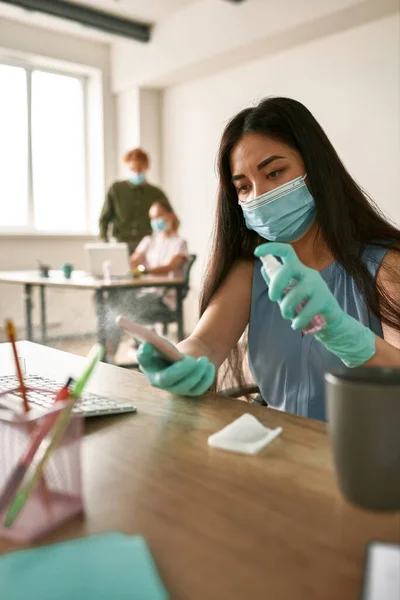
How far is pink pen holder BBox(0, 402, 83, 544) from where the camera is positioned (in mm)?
470

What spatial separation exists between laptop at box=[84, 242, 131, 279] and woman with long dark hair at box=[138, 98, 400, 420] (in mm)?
2602

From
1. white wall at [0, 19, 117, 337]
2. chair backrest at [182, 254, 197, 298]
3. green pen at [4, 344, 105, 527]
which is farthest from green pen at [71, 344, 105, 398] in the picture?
white wall at [0, 19, 117, 337]

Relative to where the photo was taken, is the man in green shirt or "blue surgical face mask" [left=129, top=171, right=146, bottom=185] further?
the man in green shirt

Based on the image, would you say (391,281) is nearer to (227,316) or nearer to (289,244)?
(289,244)

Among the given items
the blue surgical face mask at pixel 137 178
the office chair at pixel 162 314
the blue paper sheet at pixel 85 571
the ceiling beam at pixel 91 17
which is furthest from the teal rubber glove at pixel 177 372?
the ceiling beam at pixel 91 17

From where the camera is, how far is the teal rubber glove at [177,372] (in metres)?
0.84

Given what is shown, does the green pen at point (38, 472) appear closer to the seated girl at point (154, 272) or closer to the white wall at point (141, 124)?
the seated girl at point (154, 272)

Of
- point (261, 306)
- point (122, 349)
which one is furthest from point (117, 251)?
point (261, 306)

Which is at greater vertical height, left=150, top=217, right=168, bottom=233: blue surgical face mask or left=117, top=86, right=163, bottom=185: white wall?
left=117, top=86, right=163, bottom=185: white wall

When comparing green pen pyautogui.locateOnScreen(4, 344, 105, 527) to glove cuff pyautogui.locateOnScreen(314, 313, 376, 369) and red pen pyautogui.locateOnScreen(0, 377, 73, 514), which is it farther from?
glove cuff pyautogui.locateOnScreen(314, 313, 376, 369)

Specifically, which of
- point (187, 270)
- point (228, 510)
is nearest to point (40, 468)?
point (228, 510)

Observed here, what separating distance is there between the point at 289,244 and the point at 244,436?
0.65 m

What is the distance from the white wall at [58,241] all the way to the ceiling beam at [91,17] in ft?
1.87

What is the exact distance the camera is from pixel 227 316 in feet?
4.30
